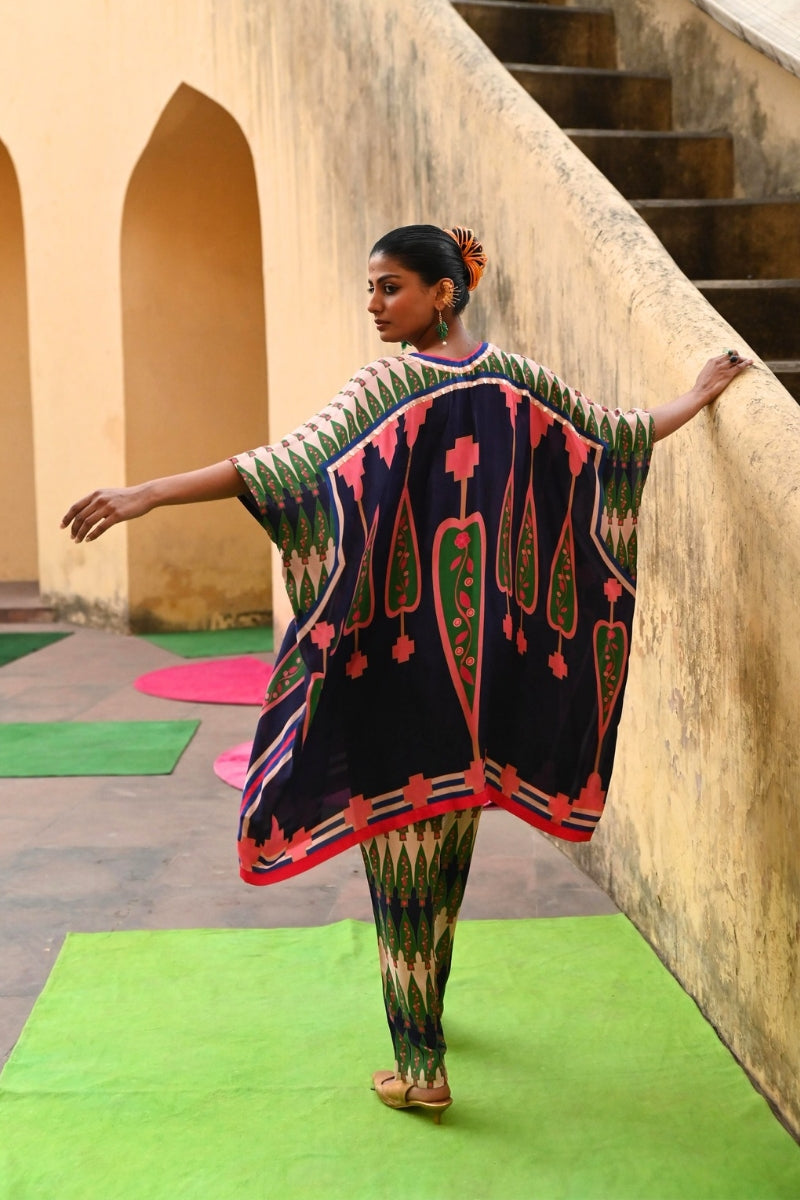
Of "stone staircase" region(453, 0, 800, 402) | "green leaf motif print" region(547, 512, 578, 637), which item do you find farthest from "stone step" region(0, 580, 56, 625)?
"green leaf motif print" region(547, 512, 578, 637)

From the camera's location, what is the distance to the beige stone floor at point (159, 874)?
369cm

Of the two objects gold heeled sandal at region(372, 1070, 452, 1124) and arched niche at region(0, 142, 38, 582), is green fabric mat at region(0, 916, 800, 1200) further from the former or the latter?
arched niche at region(0, 142, 38, 582)

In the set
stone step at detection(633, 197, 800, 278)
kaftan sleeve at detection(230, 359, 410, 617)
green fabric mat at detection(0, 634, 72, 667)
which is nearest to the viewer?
kaftan sleeve at detection(230, 359, 410, 617)

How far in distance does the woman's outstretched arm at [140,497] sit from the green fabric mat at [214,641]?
609 centimetres

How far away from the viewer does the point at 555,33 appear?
6.07 m

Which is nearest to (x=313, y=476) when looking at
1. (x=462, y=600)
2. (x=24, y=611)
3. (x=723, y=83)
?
(x=462, y=600)

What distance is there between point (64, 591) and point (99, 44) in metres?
3.65

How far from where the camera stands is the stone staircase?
13.8 feet

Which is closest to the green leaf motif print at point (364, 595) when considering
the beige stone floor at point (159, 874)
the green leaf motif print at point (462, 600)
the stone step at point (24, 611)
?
the green leaf motif print at point (462, 600)

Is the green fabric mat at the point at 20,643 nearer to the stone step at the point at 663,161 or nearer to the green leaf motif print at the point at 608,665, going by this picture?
the stone step at the point at 663,161

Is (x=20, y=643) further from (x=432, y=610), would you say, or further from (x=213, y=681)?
(x=432, y=610)

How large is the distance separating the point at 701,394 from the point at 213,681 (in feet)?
16.1

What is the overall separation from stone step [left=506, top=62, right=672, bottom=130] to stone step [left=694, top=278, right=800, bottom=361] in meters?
1.67

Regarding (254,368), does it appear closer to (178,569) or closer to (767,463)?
(178,569)
